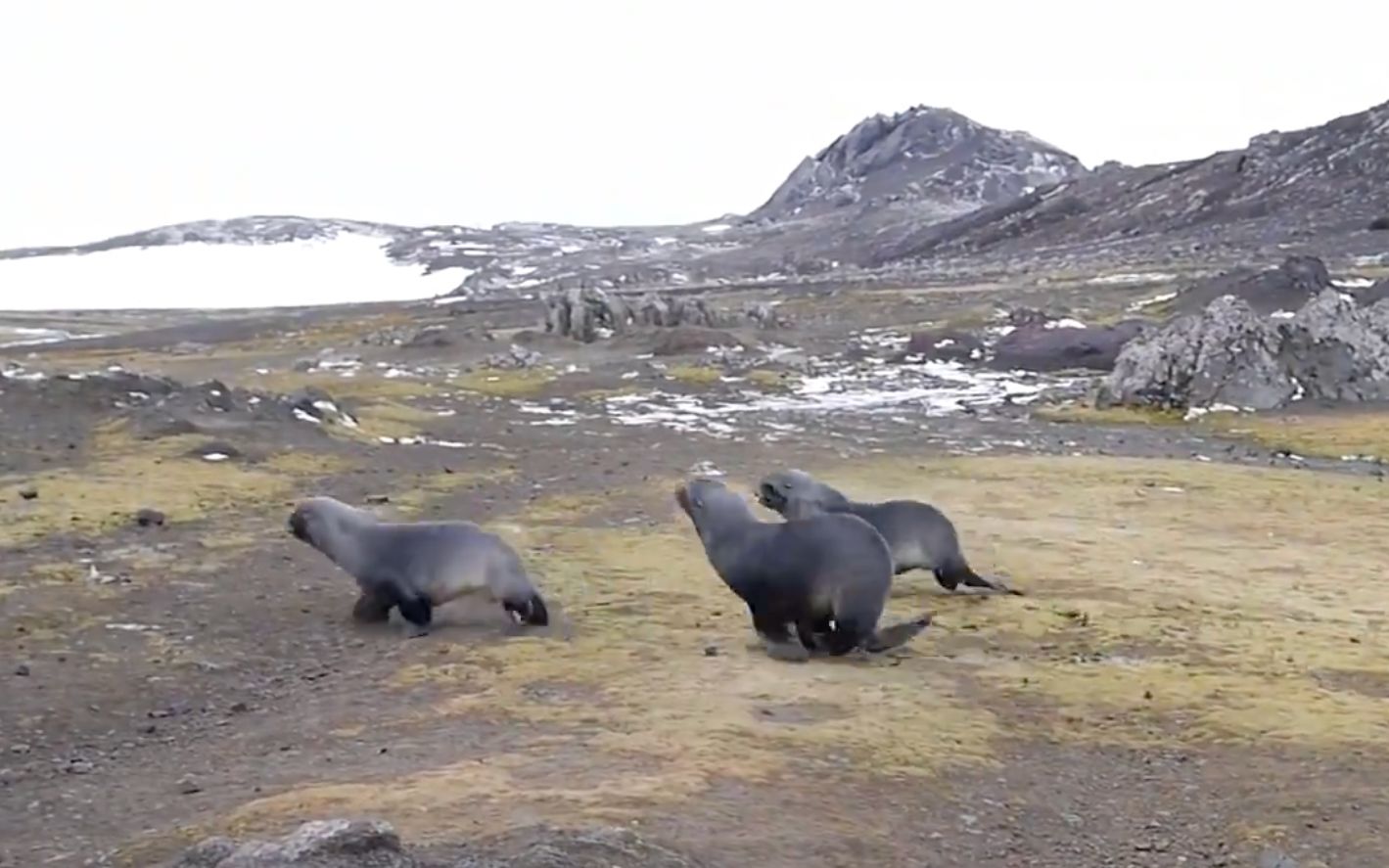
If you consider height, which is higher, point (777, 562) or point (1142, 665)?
point (777, 562)

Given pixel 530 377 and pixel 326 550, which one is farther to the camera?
pixel 530 377

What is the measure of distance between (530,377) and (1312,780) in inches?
1684

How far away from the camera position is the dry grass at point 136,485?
20.1 meters

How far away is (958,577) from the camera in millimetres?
15828

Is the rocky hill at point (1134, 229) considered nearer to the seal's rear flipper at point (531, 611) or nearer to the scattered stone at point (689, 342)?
the scattered stone at point (689, 342)

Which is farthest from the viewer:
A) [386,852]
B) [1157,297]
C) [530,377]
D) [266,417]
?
[1157,297]

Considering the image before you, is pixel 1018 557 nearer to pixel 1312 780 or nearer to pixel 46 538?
pixel 1312 780

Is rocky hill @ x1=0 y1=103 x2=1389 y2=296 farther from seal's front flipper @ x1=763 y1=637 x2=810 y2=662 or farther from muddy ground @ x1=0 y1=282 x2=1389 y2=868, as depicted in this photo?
seal's front flipper @ x1=763 y1=637 x2=810 y2=662

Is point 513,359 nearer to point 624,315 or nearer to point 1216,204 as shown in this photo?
point 624,315

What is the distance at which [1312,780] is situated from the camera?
1004 centimetres

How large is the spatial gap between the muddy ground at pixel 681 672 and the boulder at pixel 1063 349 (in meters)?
19.4

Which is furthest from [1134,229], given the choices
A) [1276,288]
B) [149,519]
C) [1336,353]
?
[149,519]

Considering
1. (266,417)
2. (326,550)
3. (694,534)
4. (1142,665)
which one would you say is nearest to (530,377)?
(266,417)

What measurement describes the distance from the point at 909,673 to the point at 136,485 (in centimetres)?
1475
